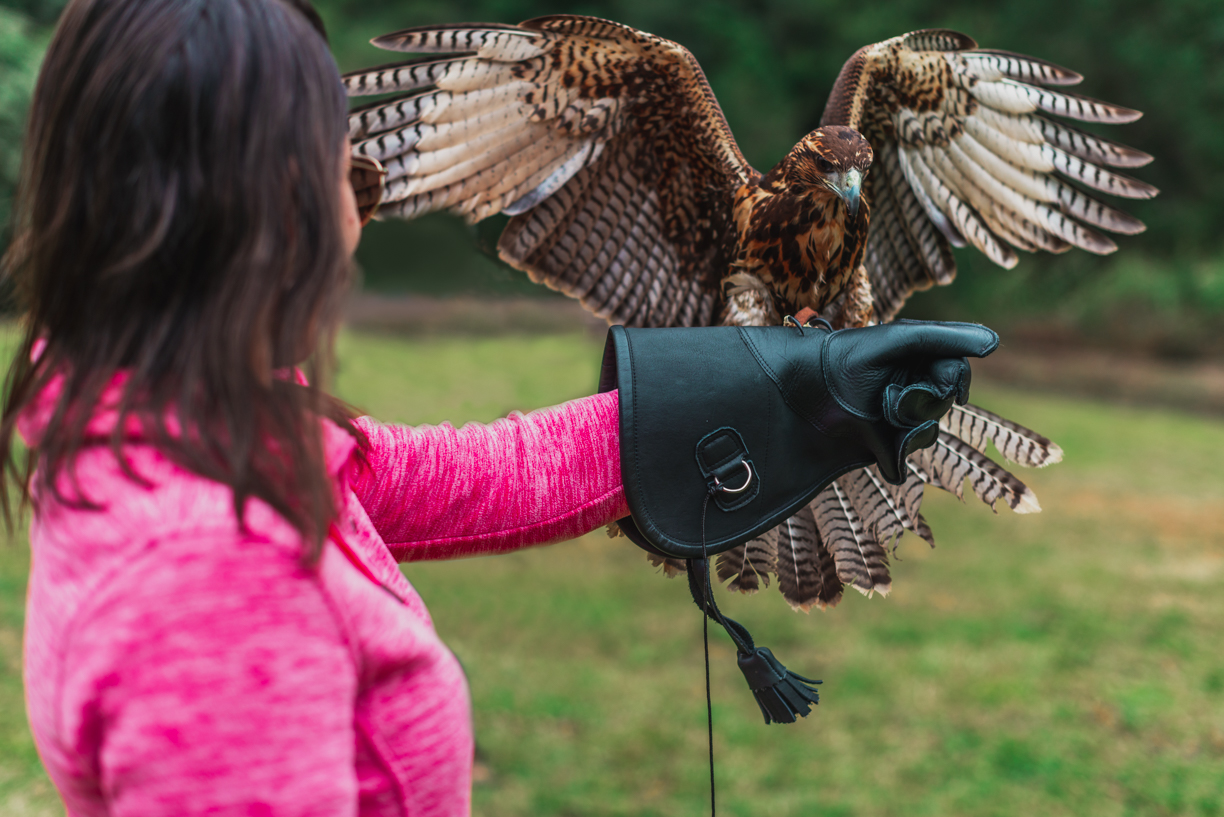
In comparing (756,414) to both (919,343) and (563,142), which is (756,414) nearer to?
(919,343)

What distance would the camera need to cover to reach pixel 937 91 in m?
2.04

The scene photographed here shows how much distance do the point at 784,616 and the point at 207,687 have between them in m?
5.04

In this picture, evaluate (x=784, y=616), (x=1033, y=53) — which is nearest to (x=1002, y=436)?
(x=784, y=616)

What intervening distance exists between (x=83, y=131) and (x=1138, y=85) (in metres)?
13.8

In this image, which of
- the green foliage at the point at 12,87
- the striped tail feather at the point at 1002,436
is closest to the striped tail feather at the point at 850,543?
the striped tail feather at the point at 1002,436

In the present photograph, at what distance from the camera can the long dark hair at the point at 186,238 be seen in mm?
656

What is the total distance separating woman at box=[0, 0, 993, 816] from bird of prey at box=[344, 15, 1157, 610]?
1189 millimetres

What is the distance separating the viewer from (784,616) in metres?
5.37

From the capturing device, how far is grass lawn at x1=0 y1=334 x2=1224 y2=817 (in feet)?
11.9

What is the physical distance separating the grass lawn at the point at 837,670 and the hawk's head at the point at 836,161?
1589 millimetres

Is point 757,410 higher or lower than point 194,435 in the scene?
lower

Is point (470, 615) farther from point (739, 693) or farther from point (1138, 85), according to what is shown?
point (1138, 85)

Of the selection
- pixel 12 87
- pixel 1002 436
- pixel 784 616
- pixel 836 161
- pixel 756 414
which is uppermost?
pixel 836 161

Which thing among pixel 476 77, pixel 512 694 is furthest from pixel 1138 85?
pixel 476 77
